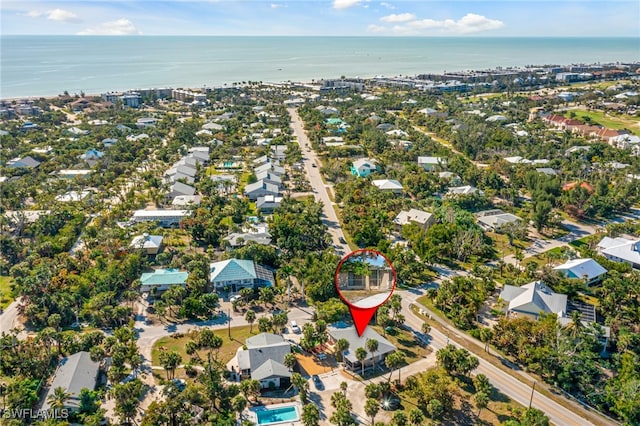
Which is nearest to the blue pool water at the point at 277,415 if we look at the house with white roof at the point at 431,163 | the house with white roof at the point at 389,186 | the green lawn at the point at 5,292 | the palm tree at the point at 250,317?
the palm tree at the point at 250,317

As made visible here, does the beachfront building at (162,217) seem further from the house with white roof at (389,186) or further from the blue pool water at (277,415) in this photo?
the blue pool water at (277,415)

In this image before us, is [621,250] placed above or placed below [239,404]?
above

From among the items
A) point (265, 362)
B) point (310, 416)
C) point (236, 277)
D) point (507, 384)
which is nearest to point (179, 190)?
point (236, 277)

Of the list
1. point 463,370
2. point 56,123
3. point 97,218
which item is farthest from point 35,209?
point 56,123

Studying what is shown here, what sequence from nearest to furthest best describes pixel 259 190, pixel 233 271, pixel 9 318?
pixel 9 318, pixel 233 271, pixel 259 190

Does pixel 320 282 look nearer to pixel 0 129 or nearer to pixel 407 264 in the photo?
pixel 407 264

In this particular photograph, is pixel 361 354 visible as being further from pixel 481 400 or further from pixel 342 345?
pixel 481 400
